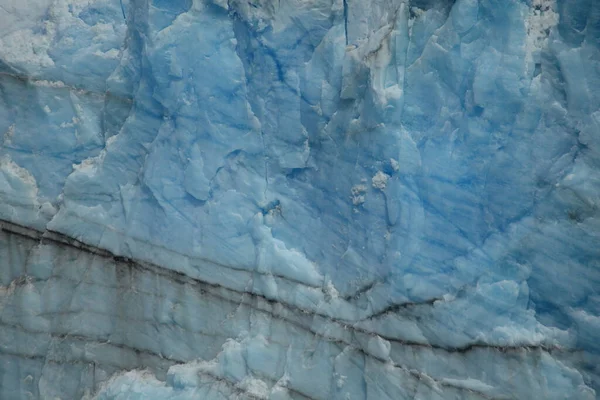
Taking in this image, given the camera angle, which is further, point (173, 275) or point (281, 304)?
point (173, 275)

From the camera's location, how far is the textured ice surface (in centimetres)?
272

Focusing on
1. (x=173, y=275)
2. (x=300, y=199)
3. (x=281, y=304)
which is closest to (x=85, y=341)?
(x=173, y=275)

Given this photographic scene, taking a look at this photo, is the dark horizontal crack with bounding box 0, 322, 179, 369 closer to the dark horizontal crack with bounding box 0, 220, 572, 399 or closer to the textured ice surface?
the textured ice surface

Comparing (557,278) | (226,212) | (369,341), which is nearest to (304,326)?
(369,341)

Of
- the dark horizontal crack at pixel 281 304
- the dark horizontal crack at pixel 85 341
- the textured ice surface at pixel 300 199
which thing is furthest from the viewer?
the dark horizontal crack at pixel 85 341

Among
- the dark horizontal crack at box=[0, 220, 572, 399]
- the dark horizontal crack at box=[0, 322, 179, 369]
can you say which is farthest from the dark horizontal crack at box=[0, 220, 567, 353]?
the dark horizontal crack at box=[0, 322, 179, 369]

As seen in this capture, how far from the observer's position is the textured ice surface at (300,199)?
8.91 feet

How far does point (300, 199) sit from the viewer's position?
3.26 metres

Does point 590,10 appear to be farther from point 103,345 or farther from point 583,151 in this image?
point 103,345

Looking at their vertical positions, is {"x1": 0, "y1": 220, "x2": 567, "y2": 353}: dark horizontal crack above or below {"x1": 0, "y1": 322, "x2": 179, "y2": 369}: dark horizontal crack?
above

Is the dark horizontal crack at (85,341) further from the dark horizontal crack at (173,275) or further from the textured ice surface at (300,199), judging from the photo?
the dark horizontal crack at (173,275)

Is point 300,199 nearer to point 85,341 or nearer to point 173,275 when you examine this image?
point 173,275

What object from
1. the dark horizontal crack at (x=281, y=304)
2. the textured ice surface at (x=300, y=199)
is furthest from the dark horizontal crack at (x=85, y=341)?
the dark horizontal crack at (x=281, y=304)

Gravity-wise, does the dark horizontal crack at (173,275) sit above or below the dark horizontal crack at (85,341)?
above
